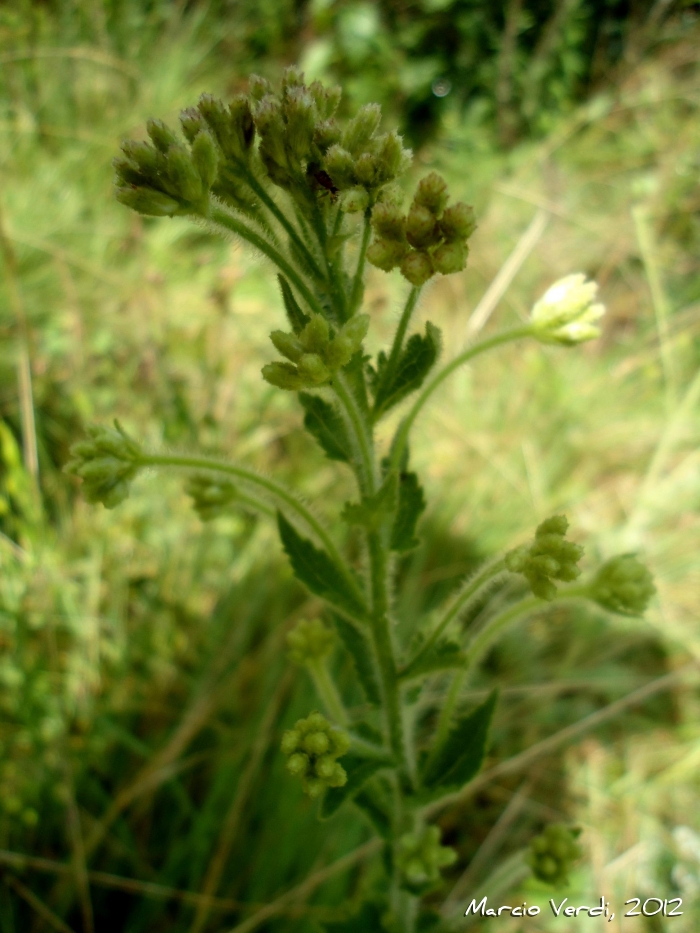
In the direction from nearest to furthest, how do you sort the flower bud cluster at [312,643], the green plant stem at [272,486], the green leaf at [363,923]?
the green plant stem at [272,486] → the green leaf at [363,923] → the flower bud cluster at [312,643]

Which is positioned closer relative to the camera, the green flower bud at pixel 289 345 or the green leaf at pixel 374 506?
the green flower bud at pixel 289 345

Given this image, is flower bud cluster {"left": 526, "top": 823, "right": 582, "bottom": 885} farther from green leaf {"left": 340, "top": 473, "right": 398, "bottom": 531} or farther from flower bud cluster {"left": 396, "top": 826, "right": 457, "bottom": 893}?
green leaf {"left": 340, "top": 473, "right": 398, "bottom": 531}

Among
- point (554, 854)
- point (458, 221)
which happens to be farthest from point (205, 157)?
point (554, 854)

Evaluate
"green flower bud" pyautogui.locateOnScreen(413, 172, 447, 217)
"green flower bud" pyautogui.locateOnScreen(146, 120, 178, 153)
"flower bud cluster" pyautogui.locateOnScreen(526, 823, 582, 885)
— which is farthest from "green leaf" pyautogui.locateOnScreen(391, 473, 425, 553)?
"flower bud cluster" pyautogui.locateOnScreen(526, 823, 582, 885)

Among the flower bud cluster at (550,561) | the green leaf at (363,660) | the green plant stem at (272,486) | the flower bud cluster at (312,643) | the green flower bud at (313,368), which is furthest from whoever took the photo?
the flower bud cluster at (312,643)

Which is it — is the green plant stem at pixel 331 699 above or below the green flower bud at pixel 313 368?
below

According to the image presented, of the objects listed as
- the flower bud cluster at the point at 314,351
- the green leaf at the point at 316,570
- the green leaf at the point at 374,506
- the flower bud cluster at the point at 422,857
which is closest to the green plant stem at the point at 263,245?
the flower bud cluster at the point at 314,351

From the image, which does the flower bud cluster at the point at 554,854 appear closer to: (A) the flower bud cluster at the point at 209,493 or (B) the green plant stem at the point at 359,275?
(A) the flower bud cluster at the point at 209,493

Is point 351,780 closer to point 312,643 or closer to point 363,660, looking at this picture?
point 363,660
